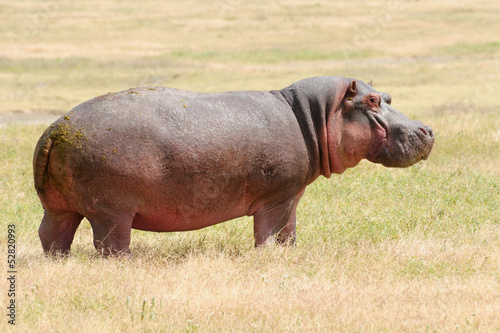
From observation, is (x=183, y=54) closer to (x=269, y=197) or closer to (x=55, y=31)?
(x=55, y=31)

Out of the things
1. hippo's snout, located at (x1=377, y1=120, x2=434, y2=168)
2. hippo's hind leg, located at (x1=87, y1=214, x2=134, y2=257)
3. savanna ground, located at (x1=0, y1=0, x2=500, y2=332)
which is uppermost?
hippo's snout, located at (x1=377, y1=120, x2=434, y2=168)

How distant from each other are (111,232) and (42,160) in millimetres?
844

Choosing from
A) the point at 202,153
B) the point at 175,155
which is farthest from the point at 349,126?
the point at 175,155

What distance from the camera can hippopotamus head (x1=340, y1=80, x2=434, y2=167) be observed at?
7.07 metres

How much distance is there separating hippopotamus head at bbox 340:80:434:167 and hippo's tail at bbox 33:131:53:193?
2.75 m

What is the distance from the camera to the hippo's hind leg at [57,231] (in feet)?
22.0

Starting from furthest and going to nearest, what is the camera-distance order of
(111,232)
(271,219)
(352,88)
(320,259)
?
(352,88), (271,219), (320,259), (111,232)

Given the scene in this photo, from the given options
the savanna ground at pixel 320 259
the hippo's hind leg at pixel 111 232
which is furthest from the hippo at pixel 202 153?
the savanna ground at pixel 320 259

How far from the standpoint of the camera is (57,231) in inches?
265

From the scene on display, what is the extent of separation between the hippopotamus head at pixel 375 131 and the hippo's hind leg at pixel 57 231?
8.76ft

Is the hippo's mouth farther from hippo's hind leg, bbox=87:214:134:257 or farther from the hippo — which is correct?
hippo's hind leg, bbox=87:214:134:257

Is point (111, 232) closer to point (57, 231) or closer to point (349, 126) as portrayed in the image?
point (57, 231)

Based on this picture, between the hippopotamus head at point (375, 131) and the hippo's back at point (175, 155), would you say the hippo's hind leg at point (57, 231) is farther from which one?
the hippopotamus head at point (375, 131)

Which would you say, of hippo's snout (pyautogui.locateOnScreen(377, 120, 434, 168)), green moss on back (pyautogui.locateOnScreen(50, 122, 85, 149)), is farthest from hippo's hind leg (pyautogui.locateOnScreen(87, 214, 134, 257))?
hippo's snout (pyautogui.locateOnScreen(377, 120, 434, 168))
